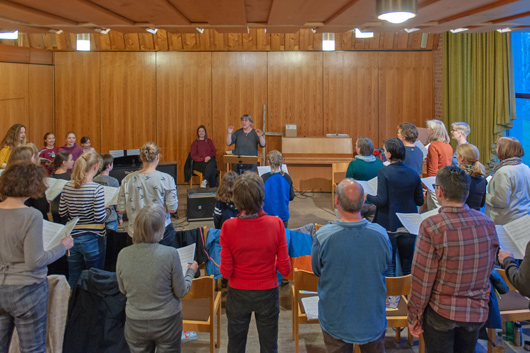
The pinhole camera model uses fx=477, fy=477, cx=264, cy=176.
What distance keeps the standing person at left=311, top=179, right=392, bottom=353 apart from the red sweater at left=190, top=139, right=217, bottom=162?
7.27m

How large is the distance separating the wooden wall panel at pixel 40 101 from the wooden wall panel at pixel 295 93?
4974mm

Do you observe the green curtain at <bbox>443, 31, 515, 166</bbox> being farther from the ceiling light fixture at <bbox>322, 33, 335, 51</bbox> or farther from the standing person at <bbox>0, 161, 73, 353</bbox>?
the standing person at <bbox>0, 161, 73, 353</bbox>

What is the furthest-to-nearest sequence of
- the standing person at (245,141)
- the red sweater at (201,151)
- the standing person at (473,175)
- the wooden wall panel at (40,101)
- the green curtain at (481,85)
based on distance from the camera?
the wooden wall panel at (40,101) → the red sweater at (201,151) → the standing person at (245,141) → the green curtain at (481,85) → the standing person at (473,175)

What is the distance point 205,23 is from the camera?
3953mm

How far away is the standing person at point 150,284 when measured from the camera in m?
2.67

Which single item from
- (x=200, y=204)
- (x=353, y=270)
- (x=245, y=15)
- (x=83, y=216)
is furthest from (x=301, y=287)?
(x=200, y=204)

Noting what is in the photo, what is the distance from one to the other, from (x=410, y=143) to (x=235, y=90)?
6.20 meters

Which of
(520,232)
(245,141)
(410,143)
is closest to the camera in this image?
(520,232)

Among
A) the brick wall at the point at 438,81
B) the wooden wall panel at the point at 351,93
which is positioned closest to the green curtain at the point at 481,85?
the brick wall at the point at 438,81

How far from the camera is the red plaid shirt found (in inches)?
99.0

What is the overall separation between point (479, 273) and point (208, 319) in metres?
1.95

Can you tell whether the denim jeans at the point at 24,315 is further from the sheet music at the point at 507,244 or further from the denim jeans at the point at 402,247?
the sheet music at the point at 507,244

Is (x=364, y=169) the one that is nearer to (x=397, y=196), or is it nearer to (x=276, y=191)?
(x=397, y=196)

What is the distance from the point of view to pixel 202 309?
375cm
